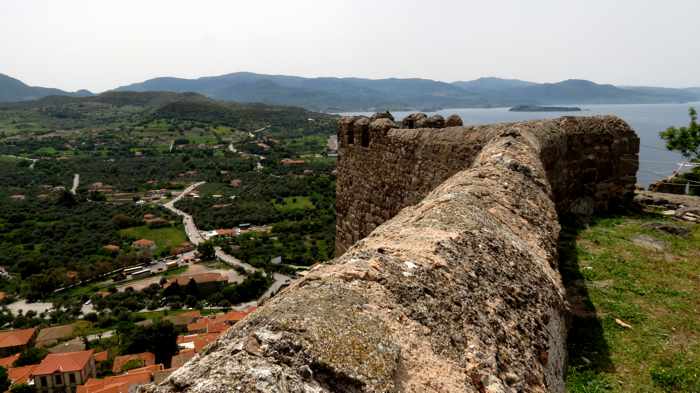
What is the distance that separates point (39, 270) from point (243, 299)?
2315 centimetres

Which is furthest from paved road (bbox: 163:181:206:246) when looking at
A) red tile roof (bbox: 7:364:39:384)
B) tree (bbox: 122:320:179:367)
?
red tile roof (bbox: 7:364:39:384)

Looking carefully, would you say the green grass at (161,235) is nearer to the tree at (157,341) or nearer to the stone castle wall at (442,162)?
the tree at (157,341)

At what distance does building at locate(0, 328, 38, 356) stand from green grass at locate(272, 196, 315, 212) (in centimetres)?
3568

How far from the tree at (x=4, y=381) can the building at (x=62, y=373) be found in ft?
4.21

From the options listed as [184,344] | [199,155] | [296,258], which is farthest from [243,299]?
[199,155]

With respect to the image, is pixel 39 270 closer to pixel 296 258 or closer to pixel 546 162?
pixel 296 258

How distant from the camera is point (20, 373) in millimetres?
27953

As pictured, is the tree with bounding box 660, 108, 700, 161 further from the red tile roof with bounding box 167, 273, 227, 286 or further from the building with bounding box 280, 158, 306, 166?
the building with bounding box 280, 158, 306, 166

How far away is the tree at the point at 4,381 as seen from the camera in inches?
1028

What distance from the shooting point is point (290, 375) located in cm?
146

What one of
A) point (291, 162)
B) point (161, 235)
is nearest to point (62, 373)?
point (161, 235)

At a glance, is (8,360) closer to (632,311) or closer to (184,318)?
(184,318)

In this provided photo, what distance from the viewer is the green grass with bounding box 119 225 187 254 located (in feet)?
183

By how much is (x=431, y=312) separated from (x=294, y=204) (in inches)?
2619
